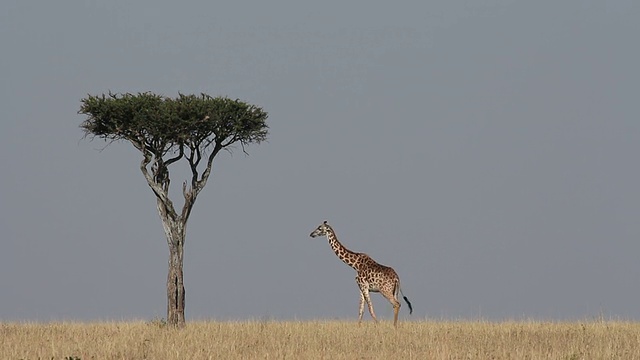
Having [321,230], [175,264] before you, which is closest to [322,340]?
[175,264]

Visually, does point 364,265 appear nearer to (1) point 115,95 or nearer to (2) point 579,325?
(2) point 579,325

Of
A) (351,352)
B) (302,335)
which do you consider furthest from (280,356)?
(302,335)

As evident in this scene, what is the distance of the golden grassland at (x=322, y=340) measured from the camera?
63.6 ft

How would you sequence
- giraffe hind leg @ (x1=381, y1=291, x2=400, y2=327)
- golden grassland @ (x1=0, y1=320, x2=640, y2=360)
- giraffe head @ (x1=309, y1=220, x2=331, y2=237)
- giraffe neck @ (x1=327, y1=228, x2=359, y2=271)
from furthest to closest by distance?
giraffe head @ (x1=309, y1=220, x2=331, y2=237) < giraffe neck @ (x1=327, y1=228, x2=359, y2=271) < giraffe hind leg @ (x1=381, y1=291, x2=400, y2=327) < golden grassland @ (x1=0, y1=320, x2=640, y2=360)

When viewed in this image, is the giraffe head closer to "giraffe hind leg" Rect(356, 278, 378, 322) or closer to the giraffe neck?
the giraffe neck

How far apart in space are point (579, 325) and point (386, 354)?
927 centimetres

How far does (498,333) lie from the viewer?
24.6 meters

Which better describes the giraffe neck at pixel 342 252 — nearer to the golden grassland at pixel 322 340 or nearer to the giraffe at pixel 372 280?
the giraffe at pixel 372 280

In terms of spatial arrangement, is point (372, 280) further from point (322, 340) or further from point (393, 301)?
point (322, 340)

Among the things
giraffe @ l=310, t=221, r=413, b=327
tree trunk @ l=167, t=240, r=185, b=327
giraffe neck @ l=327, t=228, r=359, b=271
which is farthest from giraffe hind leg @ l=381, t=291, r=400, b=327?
tree trunk @ l=167, t=240, r=185, b=327

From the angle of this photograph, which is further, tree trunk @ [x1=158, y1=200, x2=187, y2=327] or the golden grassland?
tree trunk @ [x1=158, y1=200, x2=187, y2=327]

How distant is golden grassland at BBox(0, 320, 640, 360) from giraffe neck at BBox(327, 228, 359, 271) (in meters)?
2.24

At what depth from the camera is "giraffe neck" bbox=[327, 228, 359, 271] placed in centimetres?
3089

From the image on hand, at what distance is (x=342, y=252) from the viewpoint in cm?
3116
